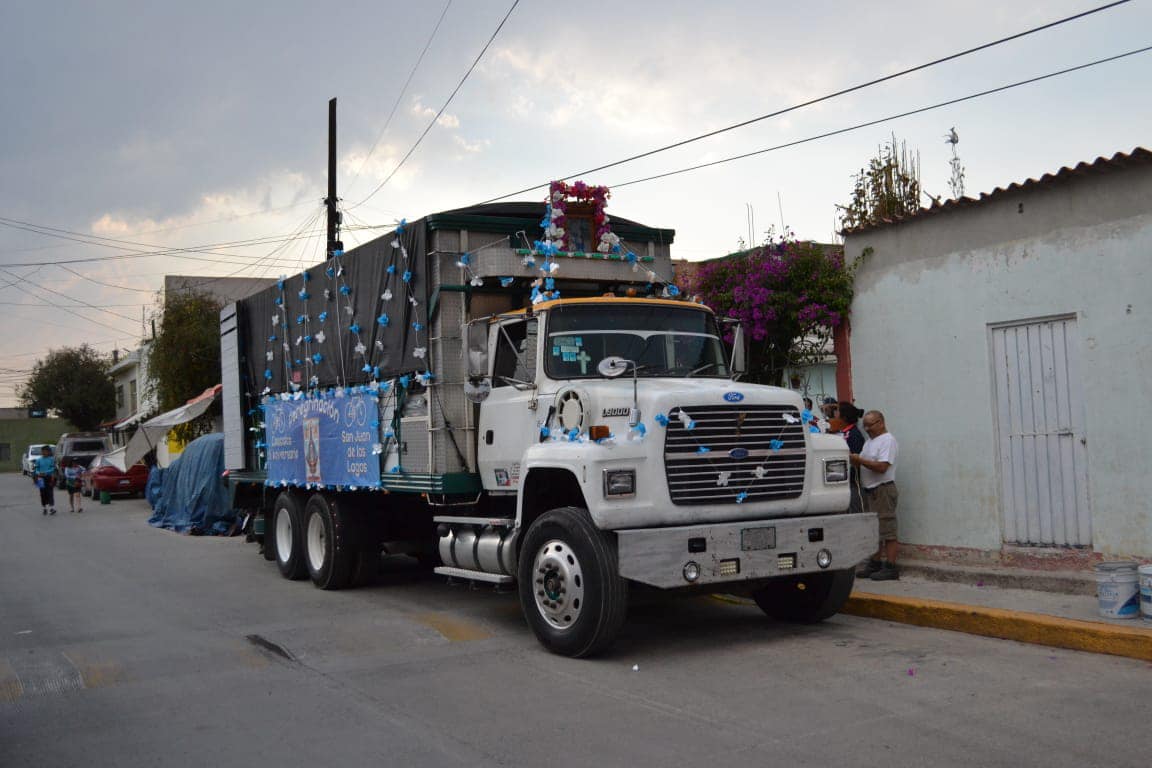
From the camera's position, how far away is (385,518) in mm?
11414

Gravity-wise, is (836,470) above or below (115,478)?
above

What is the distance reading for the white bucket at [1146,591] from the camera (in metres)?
7.32

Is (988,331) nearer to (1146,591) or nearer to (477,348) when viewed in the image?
(1146,591)

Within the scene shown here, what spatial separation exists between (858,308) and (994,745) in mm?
6620

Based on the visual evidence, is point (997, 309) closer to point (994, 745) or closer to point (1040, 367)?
point (1040, 367)

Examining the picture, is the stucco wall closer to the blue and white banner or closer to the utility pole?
the blue and white banner

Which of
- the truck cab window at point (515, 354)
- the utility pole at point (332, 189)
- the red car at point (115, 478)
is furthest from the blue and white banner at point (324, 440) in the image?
the red car at point (115, 478)

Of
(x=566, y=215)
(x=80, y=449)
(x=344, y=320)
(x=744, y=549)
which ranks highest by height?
(x=566, y=215)

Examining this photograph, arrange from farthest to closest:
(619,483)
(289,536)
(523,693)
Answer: (289,536)
(619,483)
(523,693)

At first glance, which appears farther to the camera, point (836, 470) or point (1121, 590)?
point (836, 470)

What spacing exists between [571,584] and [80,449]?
120 ft

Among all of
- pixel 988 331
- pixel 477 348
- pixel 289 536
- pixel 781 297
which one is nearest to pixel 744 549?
pixel 477 348

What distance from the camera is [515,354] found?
8.74 m

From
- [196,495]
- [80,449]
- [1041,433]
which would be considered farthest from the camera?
[80,449]
